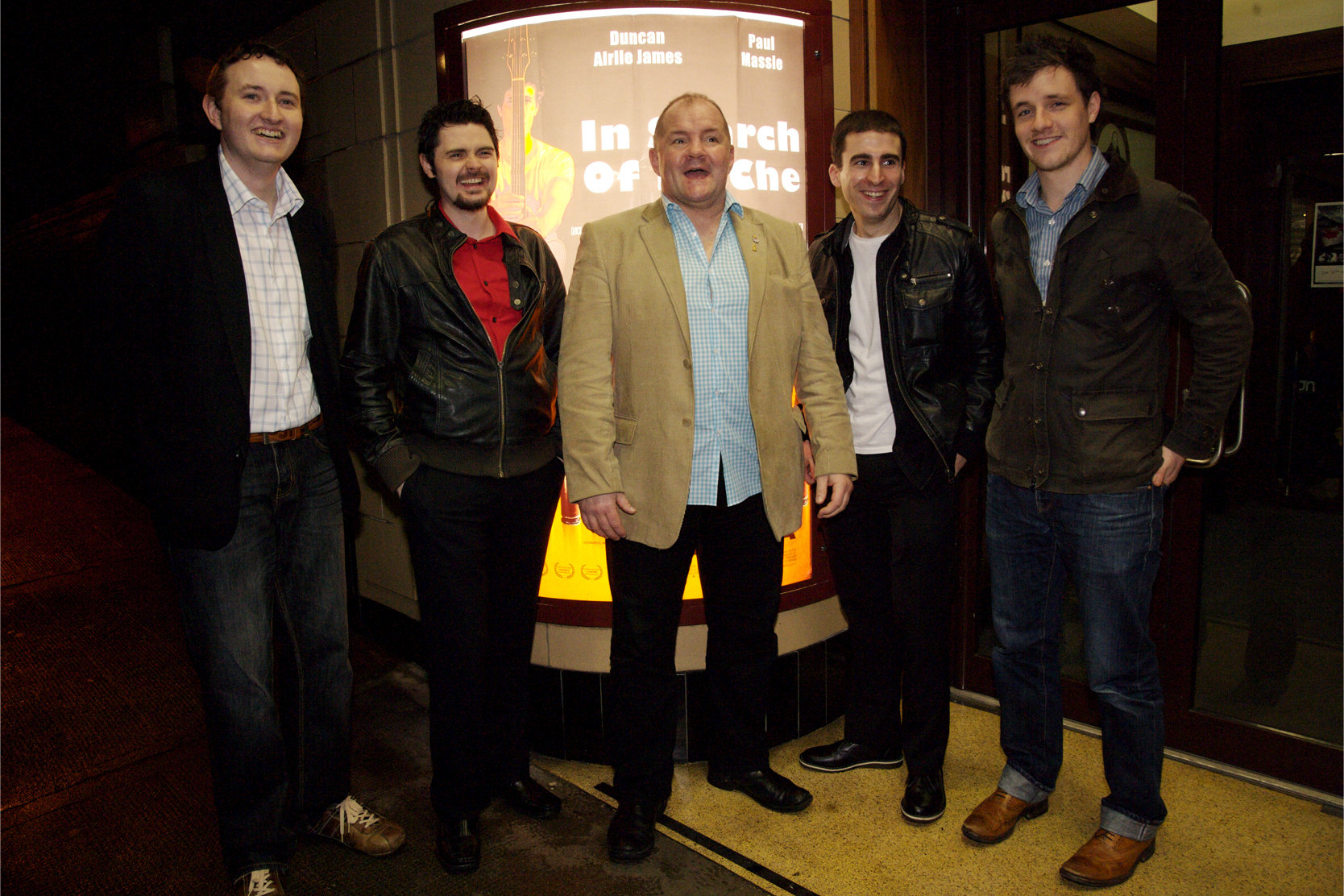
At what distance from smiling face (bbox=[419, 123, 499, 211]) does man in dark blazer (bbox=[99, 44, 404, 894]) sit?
1.20 feet

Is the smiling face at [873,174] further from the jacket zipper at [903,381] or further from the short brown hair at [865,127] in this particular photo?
the jacket zipper at [903,381]

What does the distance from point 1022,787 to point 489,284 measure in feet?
6.86

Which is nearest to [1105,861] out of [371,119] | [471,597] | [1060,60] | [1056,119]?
[471,597]

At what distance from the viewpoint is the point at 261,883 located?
2232 millimetres

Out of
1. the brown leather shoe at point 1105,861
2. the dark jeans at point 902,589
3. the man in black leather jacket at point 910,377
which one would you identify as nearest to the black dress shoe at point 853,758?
the dark jeans at point 902,589

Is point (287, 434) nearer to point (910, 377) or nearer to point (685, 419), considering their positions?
point (685, 419)

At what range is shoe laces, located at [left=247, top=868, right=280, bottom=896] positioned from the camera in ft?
7.29

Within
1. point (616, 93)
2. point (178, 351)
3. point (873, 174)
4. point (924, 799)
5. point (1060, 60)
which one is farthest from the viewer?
point (616, 93)

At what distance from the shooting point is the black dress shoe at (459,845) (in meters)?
2.36

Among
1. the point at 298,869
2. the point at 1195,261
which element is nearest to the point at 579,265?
the point at 1195,261

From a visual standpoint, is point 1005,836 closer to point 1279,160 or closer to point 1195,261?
point 1195,261

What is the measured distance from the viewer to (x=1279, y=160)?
2555 millimetres

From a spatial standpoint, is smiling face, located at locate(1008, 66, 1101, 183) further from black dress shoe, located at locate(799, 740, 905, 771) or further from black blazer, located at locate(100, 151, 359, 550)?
black blazer, located at locate(100, 151, 359, 550)

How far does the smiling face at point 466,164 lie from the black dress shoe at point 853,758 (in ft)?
6.70
